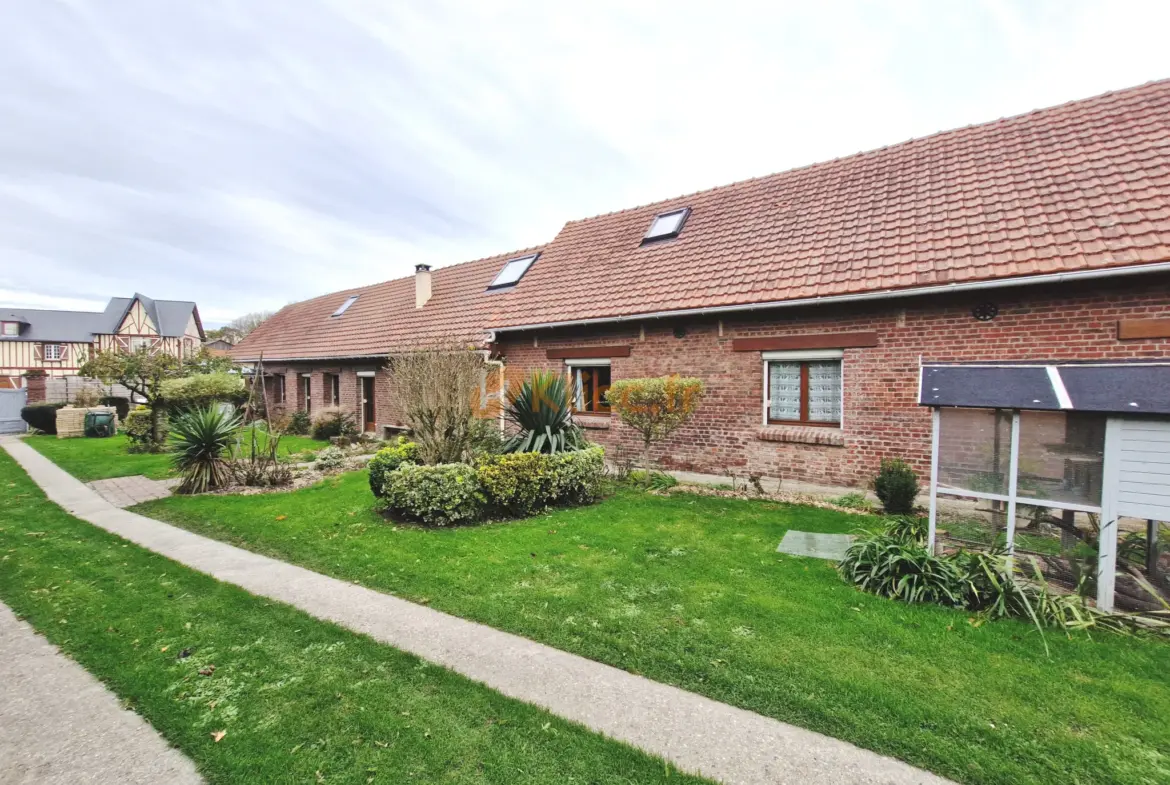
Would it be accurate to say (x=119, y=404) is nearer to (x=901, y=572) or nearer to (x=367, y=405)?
(x=367, y=405)

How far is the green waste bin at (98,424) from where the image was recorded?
1891 centimetres

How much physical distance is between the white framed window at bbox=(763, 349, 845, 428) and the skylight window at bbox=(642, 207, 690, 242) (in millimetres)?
4152

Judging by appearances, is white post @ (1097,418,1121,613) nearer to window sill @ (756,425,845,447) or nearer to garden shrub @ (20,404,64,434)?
window sill @ (756,425,845,447)

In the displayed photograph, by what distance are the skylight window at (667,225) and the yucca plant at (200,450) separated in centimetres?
936

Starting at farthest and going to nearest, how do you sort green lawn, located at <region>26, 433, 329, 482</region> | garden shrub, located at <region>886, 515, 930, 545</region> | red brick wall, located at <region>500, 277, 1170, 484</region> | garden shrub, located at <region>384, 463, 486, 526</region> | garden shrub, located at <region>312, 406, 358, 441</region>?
garden shrub, located at <region>312, 406, 358, 441</region> < green lawn, located at <region>26, 433, 329, 482</region> < garden shrub, located at <region>384, 463, 486, 526</region> < red brick wall, located at <region>500, 277, 1170, 484</region> < garden shrub, located at <region>886, 515, 930, 545</region>

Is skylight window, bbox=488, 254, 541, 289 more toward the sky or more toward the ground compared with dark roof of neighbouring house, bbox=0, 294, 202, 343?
more toward the ground

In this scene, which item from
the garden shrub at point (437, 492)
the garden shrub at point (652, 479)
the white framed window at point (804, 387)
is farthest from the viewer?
the garden shrub at point (652, 479)

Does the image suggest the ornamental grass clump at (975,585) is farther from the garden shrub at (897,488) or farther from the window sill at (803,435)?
the window sill at (803,435)

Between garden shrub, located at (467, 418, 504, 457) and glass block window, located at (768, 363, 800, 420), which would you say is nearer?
garden shrub, located at (467, 418, 504, 457)

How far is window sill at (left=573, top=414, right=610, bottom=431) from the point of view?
1042 cm

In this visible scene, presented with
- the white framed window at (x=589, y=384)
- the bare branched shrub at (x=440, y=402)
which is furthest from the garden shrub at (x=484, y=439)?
the white framed window at (x=589, y=384)

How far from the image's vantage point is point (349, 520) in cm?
705

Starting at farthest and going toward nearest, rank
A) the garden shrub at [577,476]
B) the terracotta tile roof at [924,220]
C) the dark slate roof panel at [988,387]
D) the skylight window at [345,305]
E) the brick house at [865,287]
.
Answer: the skylight window at [345,305] < the garden shrub at [577,476] < the terracotta tile roof at [924,220] < the brick house at [865,287] < the dark slate roof panel at [988,387]

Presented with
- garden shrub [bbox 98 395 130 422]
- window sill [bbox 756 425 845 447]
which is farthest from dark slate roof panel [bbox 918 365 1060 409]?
garden shrub [bbox 98 395 130 422]
